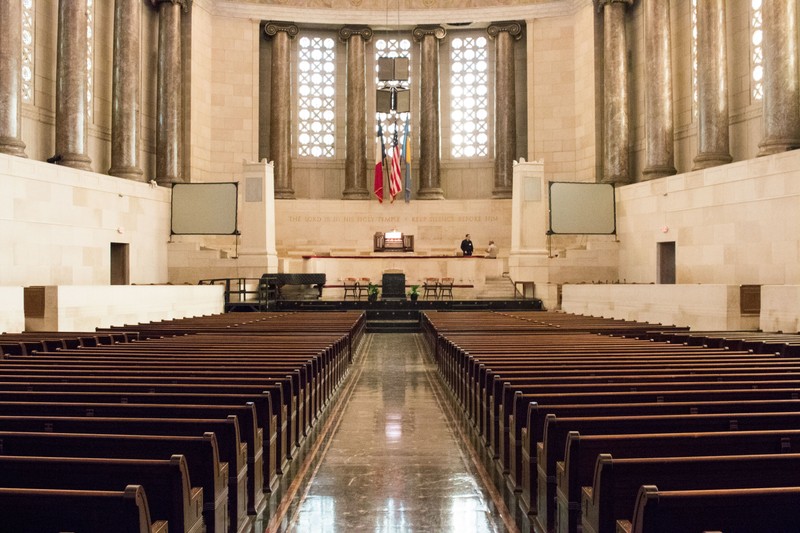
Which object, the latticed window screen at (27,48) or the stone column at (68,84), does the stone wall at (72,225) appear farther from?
the latticed window screen at (27,48)

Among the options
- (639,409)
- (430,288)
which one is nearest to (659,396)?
(639,409)

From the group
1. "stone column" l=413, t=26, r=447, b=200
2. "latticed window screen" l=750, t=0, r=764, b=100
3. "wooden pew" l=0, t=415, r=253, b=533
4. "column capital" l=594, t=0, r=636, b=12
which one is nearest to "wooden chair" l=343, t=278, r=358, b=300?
"stone column" l=413, t=26, r=447, b=200

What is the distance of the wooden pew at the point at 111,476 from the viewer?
2.79 metres

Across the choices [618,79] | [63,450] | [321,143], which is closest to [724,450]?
[63,450]

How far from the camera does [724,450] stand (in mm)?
3439

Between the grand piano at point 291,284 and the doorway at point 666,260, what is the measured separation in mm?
10255

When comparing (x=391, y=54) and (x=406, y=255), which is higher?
(x=391, y=54)

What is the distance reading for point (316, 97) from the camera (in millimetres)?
31703

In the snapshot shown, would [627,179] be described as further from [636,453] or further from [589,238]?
[636,453]

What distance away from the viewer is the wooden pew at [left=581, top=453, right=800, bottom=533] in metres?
2.85

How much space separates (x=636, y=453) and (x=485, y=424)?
3.44m

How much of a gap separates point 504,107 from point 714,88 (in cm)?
1059

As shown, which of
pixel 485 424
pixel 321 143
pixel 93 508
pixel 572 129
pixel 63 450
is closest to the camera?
pixel 93 508

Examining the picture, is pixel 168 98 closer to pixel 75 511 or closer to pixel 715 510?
pixel 75 511
